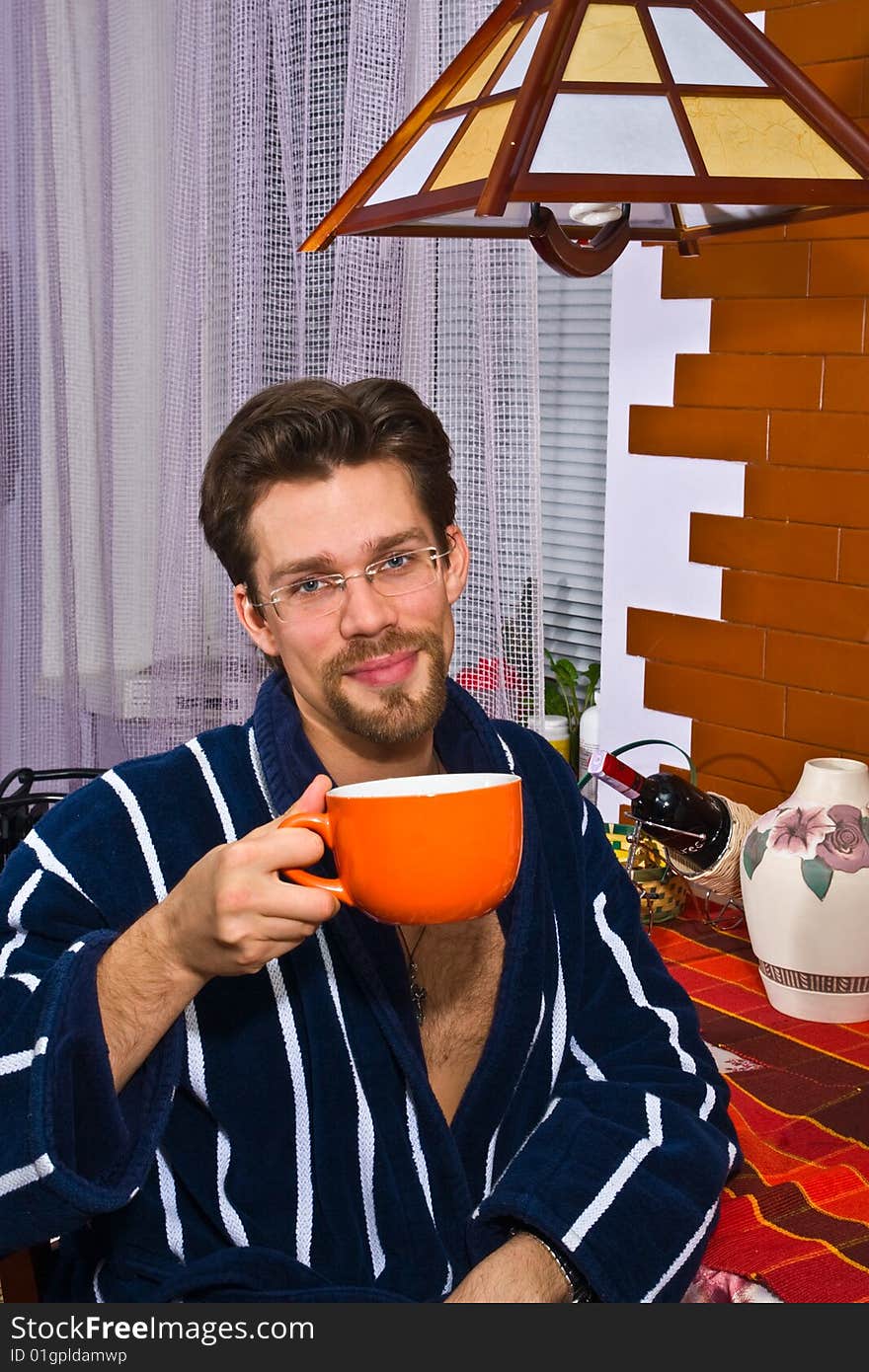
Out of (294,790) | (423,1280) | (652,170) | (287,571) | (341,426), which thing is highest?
(652,170)

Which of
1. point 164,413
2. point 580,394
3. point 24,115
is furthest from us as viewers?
point 580,394

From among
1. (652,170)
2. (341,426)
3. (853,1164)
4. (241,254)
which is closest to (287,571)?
(341,426)

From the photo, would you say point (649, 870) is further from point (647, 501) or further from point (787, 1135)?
point (647, 501)

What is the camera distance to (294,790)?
1.18 metres

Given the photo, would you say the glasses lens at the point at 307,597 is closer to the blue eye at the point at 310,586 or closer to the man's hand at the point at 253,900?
the blue eye at the point at 310,586

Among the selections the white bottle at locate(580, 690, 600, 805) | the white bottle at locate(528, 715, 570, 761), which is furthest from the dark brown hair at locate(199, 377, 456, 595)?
the white bottle at locate(528, 715, 570, 761)

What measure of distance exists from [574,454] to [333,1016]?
1.86 m

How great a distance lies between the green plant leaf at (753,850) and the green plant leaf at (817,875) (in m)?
0.05

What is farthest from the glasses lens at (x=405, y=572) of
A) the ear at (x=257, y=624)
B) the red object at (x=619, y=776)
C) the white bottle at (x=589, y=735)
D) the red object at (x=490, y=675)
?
the white bottle at (x=589, y=735)

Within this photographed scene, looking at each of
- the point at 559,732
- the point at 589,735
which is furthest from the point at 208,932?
the point at 559,732

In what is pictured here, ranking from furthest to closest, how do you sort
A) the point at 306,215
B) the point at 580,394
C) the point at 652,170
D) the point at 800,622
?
1. the point at 580,394
2. the point at 306,215
3. the point at 800,622
4. the point at 652,170

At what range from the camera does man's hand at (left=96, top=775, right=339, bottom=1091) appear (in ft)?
2.84

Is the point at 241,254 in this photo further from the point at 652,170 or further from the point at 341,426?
the point at 652,170

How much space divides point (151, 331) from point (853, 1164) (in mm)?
1868
